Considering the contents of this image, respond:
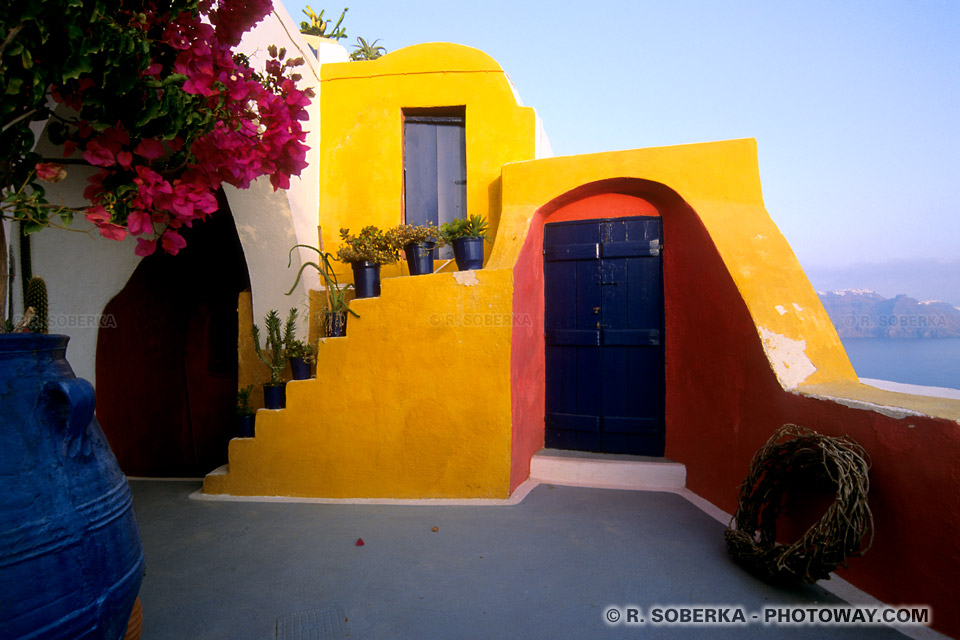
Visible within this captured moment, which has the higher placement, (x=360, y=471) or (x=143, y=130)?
(x=143, y=130)

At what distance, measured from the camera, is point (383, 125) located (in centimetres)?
474

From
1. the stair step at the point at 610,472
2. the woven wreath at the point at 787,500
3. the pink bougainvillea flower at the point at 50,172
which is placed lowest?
the stair step at the point at 610,472

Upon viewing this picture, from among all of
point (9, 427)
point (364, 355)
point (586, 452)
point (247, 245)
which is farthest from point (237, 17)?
point (586, 452)

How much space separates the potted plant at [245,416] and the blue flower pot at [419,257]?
1743mm

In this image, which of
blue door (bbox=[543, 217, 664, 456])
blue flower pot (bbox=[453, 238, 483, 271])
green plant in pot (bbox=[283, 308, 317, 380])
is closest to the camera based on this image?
blue flower pot (bbox=[453, 238, 483, 271])

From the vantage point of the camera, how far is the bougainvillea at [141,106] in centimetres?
122

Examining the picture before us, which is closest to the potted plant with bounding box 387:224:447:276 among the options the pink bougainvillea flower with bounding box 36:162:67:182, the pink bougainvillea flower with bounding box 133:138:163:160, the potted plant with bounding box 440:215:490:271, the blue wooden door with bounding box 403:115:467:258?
the potted plant with bounding box 440:215:490:271

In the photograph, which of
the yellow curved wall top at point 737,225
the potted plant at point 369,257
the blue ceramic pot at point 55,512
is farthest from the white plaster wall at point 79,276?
the yellow curved wall top at point 737,225

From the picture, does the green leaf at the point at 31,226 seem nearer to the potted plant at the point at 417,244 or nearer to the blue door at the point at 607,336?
the potted plant at the point at 417,244

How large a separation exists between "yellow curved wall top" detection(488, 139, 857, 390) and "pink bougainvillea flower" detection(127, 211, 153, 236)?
8.25 feet

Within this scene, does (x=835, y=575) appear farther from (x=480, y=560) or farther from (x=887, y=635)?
(x=480, y=560)

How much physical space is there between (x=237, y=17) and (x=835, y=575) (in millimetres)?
3492

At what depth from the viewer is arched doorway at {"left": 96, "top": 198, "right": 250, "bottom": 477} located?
5.52 metres

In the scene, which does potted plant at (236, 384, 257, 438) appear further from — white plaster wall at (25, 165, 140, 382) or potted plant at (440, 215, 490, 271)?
potted plant at (440, 215, 490, 271)
